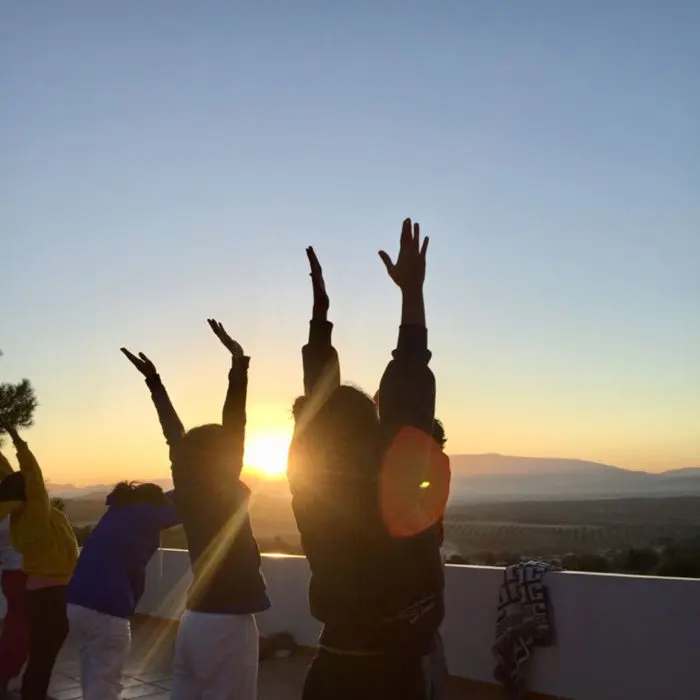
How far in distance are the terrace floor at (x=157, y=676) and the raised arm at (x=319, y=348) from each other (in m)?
4.62

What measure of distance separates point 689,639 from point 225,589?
3.46 meters

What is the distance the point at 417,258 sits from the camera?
2.17 m

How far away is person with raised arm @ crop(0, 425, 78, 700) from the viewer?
5301 millimetres

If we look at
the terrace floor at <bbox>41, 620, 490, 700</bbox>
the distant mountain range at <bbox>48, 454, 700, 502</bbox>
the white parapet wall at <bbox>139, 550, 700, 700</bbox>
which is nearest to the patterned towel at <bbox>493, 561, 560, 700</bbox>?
the white parapet wall at <bbox>139, 550, 700, 700</bbox>

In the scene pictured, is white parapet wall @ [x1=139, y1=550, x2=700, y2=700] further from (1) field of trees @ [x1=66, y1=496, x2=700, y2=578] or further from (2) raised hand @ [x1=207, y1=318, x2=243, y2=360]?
(1) field of trees @ [x1=66, y1=496, x2=700, y2=578]

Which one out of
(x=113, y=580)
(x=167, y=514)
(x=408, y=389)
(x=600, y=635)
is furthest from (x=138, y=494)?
(x=600, y=635)

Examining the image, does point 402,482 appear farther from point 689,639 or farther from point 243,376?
point 689,639

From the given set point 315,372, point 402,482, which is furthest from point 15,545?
point 402,482

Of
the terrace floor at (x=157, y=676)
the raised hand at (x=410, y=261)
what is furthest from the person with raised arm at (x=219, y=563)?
the terrace floor at (x=157, y=676)

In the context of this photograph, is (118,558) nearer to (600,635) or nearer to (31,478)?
(31,478)

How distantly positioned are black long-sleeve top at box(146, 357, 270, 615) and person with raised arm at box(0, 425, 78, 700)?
2204mm

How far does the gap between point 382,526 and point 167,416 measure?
7.65ft

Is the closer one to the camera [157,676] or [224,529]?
[224,529]

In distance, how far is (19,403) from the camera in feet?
52.0
